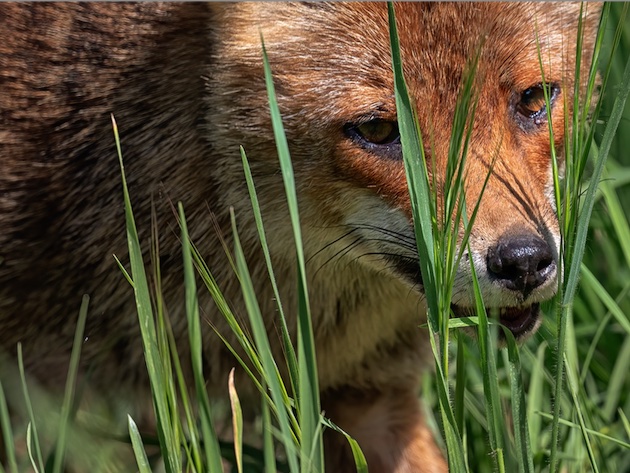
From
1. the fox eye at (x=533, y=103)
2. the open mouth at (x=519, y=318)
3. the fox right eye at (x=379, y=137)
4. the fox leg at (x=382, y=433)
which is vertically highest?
the fox eye at (x=533, y=103)

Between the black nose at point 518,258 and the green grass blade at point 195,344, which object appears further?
the black nose at point 518,258

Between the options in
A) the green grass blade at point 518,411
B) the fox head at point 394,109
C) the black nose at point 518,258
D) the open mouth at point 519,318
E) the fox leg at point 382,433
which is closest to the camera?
the green grass blade at point 518,411

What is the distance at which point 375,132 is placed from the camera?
2.26 meters

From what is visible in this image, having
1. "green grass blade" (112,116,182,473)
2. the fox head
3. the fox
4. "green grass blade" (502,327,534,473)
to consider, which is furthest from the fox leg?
"green grass blade" (112,116,182,473)

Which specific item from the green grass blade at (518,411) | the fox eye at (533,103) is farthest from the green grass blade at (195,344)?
the fox eye at (533,103)

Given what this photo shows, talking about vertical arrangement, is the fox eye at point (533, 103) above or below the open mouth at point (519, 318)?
above

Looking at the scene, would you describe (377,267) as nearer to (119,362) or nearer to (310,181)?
(310,181)

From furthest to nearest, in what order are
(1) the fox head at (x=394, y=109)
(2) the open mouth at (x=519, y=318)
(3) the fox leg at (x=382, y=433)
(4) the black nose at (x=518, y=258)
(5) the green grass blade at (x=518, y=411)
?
(3) the fox leg at (x=382, y=433)
(2) the open mouth at (x=519, y=318)
(1) the fox head at (x=394, y=109)
(4) the black nose at (x=518, y=258)
(5) the green grass blade at (x=518, y=411)

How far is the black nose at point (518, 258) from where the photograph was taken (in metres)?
2.03

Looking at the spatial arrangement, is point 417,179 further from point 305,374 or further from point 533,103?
point 533,103

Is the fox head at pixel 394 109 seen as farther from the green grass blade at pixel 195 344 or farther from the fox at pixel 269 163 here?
the green grass blade at pixel 195 344

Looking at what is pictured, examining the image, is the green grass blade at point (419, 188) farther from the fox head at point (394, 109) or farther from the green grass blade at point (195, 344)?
the green grass blade at point (195, 344)

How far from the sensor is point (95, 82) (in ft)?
8.61

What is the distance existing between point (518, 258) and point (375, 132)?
454 mm
